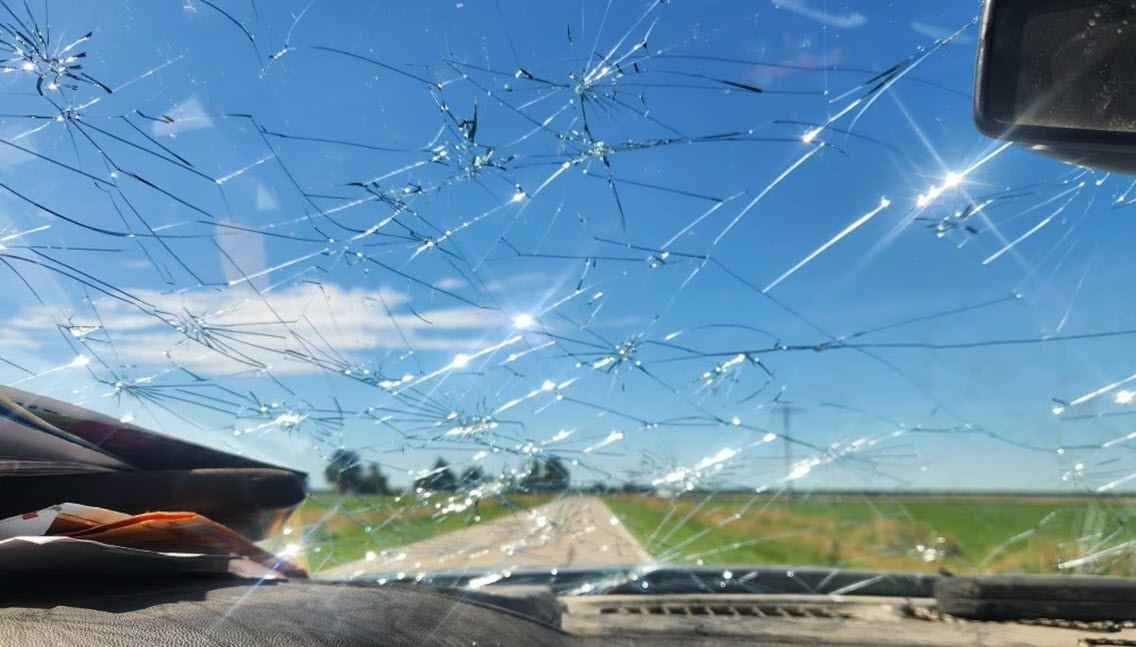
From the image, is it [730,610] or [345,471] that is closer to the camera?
[730,610]

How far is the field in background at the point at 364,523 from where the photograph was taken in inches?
104

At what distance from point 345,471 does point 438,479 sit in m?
0.29

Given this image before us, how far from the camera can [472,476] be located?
2.89m

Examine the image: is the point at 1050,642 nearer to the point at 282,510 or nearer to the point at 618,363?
the point at 618,363

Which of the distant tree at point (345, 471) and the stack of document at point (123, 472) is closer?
the stack of document at point (123, 472)

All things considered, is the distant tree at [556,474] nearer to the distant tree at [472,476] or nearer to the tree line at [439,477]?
the tree line at [439,477]

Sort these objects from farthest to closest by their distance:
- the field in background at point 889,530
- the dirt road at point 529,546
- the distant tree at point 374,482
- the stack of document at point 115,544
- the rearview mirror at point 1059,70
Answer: the distant tree at point 374,482
the dirt road at point 529,546
the field in background at point 889,530
the stack of document at point 115,544
the rearview mirror at point 1059,70

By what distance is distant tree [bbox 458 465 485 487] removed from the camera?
288cm

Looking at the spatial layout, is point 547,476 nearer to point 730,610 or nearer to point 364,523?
point 364,523

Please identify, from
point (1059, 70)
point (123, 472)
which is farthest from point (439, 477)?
point (1059, 70)

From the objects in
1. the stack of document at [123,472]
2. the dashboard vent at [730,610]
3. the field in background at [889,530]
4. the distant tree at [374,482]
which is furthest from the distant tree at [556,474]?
the stack of document at [123,472]

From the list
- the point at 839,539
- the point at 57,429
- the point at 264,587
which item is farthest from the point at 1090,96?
the point at 57,429

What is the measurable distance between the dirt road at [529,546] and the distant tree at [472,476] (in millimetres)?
139

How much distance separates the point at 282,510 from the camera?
Result: 2574 mm
